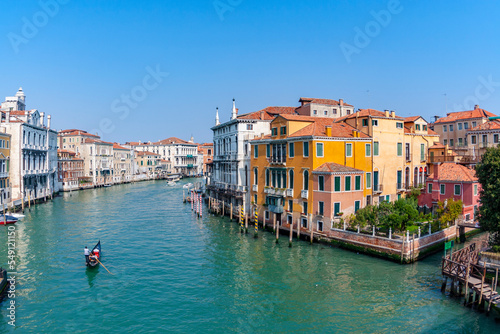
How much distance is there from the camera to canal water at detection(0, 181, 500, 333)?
514 inches

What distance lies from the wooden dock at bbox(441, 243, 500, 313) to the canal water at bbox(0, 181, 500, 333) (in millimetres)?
527

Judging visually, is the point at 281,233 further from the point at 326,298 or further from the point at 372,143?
the point at 326,298

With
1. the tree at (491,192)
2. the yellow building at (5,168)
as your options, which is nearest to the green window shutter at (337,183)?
the tree at (491,192)

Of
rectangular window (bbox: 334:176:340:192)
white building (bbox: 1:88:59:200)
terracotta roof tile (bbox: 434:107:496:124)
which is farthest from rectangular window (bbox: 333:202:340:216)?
white building (bbox: 1:88:59:200)

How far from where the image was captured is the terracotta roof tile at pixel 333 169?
21.8 m

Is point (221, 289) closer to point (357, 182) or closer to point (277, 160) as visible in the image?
point (357, 182)

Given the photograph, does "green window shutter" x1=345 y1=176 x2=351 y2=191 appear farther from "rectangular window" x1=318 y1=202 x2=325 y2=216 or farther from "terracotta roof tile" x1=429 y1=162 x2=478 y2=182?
"terracotta roof tile" x1=429 y1=162 x2=478 y2=182

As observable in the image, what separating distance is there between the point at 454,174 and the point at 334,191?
32.2 feet

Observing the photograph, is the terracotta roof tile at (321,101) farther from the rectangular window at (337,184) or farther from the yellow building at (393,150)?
the rectangular window at (337,184)

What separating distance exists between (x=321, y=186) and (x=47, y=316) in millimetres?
14939

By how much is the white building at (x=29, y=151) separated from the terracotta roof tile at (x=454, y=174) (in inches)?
1522

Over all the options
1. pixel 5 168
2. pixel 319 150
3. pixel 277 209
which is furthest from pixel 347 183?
pixel 5 168

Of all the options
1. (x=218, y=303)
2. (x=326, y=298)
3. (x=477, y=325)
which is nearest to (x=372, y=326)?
(x=326, y=298)

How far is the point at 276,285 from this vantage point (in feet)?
54.0
